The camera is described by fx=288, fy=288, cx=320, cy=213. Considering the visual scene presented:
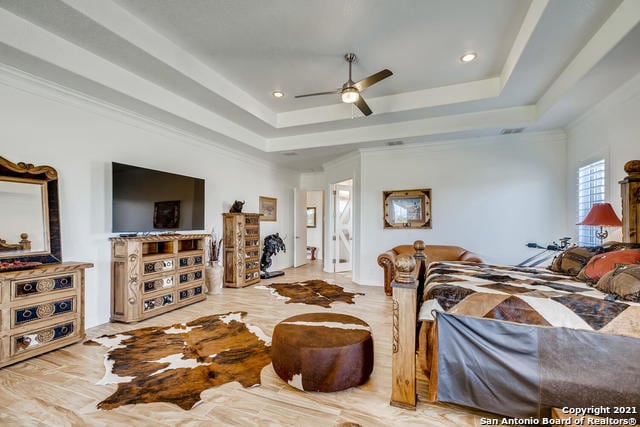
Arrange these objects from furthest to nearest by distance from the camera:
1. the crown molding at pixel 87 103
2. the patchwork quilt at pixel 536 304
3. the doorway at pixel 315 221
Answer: the doorway at pixel 315 221
the crown molding at pixel 87 103
the patchwork quilt at pixel 536 304

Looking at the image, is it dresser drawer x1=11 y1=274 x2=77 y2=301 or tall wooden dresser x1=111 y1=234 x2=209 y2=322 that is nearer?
dresser drawer x1=11 y1=274 x2=77 y2=301

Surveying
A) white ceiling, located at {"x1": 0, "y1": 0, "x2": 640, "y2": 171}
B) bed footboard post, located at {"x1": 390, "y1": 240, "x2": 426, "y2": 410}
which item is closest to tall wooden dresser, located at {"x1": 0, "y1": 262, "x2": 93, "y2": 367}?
white ceiling, located at {"x1": 0, "y1": 0, "x2": 640, "y2": 171}

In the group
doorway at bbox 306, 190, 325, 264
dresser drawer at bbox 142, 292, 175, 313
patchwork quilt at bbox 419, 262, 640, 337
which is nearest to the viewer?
patchwork quilt at bbox 419, 262, 640, 337

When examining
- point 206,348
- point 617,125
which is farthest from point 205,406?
point 617,125

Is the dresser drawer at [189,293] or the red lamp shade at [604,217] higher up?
→ the red lamp shade at [604,217]

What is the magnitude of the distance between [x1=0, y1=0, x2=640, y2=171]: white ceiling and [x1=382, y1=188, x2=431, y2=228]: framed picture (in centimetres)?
118

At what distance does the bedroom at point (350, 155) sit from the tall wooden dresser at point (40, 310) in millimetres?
546

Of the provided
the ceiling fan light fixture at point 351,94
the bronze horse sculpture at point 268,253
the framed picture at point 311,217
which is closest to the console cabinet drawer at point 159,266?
the bronze horse sculpture at point 268,253

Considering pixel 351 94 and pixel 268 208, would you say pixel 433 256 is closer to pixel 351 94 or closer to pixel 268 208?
pixel 351 94

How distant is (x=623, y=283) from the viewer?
1639 millimetres

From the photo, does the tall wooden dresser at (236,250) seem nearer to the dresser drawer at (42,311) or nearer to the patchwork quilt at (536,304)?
the dresser drawer at (42,311)

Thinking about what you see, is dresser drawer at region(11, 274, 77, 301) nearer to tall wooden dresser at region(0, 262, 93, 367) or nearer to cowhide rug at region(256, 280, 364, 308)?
tall wooden dresser at region(0, 262, 93, 367)

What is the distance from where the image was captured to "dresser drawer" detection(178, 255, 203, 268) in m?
4.15

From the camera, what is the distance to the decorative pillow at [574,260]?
2.41 metres
